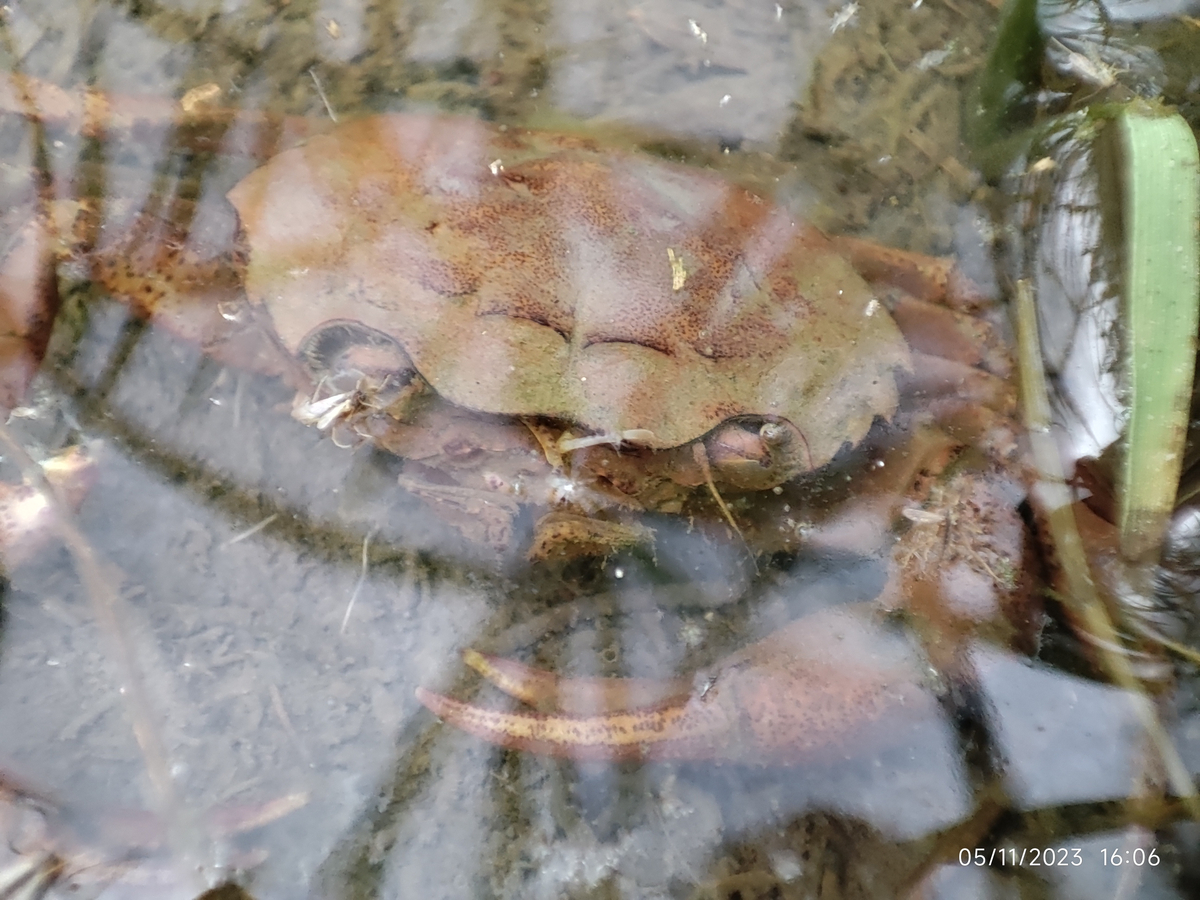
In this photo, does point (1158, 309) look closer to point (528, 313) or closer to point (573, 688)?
point (528, 313)

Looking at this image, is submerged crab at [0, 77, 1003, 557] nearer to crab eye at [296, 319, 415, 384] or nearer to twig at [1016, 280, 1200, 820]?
crab eye at [296, 319, 415, 384]

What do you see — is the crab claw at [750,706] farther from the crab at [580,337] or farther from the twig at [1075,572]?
the twig at [1075,572]

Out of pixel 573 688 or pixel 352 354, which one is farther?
pixel 573 688

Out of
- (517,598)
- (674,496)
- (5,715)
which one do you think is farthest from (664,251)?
(5,715)

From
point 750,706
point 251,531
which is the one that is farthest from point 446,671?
point 750,706

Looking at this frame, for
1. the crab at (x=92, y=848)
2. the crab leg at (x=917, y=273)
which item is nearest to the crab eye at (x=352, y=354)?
the crab at (x=92, y=848)

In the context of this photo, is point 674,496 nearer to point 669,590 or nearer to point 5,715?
point 669,590

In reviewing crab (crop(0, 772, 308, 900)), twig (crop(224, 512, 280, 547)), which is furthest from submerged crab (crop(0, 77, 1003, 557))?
crab (crop(0, 772, 308, 900))
